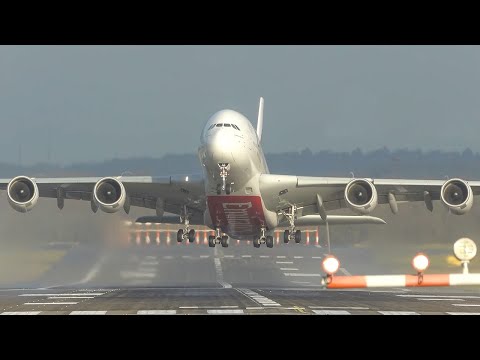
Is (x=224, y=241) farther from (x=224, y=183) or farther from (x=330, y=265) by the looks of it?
(x=330, y=265)

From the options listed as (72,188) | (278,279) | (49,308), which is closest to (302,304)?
(49,308)

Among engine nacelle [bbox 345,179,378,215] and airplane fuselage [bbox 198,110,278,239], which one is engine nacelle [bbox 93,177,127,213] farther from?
engine nacelle [bbox 345,179,378,215]

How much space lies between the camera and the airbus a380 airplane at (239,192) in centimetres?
4250

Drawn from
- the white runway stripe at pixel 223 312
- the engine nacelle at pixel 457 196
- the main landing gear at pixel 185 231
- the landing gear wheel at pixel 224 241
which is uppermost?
the engine nacelle at pixel 457 196

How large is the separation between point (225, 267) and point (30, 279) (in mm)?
14072

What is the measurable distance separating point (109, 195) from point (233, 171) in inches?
305

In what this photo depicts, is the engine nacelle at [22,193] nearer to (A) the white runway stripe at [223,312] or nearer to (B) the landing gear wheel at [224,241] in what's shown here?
(B) the landing gear wheel at [224,241]

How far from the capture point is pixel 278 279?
59625mm

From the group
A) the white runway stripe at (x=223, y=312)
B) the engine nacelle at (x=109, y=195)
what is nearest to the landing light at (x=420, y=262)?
the white runway stripe at (x=223, y=312)

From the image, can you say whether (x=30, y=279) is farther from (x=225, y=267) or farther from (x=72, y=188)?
(x=225, y=267)

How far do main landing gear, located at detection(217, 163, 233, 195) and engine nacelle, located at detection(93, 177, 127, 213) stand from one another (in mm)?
5668

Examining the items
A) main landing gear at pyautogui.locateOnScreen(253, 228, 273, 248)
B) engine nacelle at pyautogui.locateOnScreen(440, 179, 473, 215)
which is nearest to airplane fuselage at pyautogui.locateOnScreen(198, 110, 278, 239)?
main landing gear at pyautogui.locateOnScreen(253, 228, 273, 248)

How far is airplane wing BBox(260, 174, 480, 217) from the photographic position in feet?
149

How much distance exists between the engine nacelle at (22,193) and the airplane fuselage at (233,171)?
8.70 meters
